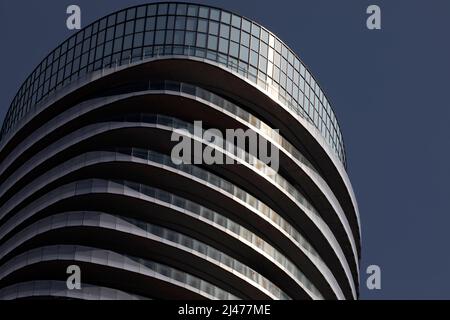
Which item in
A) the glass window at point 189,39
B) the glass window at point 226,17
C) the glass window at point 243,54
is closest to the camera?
the glass window at point 189,39

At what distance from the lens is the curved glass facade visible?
11206 centimetres

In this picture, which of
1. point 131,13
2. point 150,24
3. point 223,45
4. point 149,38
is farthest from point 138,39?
point 223,45

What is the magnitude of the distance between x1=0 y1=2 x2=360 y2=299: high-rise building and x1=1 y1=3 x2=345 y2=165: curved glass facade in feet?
0.45

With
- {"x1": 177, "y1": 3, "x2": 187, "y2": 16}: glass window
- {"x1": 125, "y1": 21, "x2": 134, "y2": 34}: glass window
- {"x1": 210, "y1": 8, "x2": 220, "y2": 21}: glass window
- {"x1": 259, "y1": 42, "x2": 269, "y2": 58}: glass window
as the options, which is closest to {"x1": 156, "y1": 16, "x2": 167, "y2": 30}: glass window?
{"x1": 177, "y1": 3, "x2": 187, "y2": 16}: glass window

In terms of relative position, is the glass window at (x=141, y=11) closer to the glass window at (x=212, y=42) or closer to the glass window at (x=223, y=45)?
the glass window at (x=212, y=42)

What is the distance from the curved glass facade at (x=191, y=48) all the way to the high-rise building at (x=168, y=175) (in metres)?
0.14

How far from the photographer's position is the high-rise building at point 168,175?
104625 millimetres

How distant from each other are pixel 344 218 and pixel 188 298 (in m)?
23.9

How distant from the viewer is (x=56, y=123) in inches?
4478

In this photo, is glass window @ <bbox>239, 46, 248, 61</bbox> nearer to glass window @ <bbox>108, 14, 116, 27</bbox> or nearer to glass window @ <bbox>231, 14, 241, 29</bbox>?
glass window @ <bbox>231, 14, 241, 29</bbox>

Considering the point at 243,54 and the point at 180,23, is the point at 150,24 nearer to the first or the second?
the point at 180,23

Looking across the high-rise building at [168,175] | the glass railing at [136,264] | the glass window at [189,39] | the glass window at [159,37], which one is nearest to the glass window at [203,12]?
the high-rise building at [168,175]
